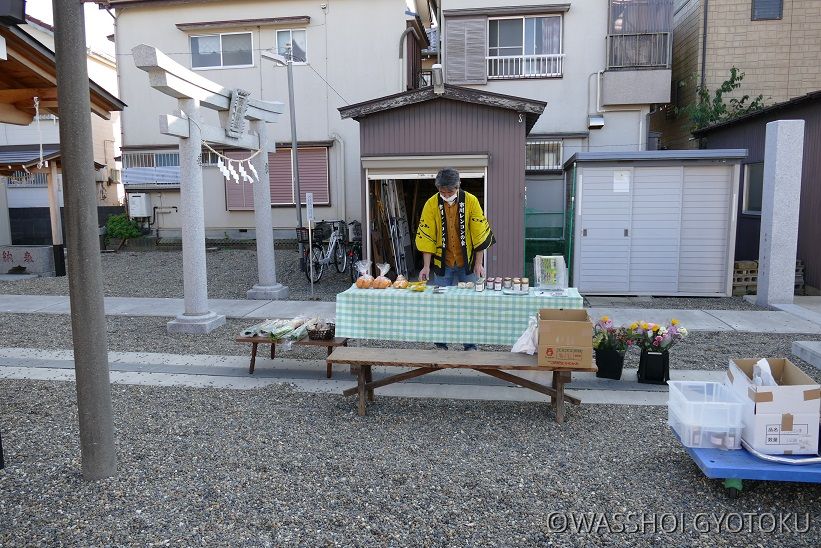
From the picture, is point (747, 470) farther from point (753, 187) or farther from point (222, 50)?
point (222, 50)

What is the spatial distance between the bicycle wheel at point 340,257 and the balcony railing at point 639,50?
26.2 ft

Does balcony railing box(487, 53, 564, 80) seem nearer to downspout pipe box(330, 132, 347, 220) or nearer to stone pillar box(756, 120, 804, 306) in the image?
Result: downspout pipe box(330, 132, 347, 220)

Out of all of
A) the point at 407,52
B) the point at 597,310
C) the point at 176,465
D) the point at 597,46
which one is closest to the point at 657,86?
the point at 597,46

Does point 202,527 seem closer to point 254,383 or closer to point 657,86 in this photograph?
point 254,383

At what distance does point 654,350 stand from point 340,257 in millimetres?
8232

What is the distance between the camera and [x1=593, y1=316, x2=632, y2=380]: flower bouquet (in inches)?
222

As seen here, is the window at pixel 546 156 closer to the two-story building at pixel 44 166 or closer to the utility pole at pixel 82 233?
Answer: the two-story building at pixel 44 166

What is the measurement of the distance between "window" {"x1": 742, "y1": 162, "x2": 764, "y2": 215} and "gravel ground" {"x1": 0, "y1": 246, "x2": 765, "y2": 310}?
9.78 feet

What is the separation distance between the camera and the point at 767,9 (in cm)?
1466

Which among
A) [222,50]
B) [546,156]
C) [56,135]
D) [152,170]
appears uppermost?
[222,50]

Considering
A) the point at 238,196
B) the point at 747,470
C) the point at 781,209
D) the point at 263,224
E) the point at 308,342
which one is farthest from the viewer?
the point at 238,196

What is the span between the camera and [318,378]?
19.1 feet

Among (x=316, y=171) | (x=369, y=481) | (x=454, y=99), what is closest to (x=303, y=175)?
(x=316, y=171)

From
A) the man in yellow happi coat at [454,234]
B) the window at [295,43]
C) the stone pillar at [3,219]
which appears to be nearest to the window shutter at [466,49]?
the window at [295,43]
